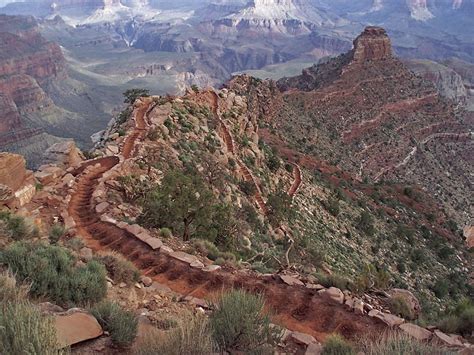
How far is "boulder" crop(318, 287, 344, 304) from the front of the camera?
12289 millimetres

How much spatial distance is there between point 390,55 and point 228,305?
285ft

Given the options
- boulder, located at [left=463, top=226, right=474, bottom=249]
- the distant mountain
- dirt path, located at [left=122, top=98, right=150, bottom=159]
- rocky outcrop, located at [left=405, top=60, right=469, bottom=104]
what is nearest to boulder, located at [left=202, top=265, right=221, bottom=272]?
dirt path, located at [left=122, top=98, right=150, bottom=159]

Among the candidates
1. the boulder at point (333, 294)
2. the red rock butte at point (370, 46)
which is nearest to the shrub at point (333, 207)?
the boulder at point (333, 294)

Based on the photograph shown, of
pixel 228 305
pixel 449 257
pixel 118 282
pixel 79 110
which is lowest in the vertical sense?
pixel 79 110

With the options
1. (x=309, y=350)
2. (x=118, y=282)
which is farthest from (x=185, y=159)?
(x=309, y=350)

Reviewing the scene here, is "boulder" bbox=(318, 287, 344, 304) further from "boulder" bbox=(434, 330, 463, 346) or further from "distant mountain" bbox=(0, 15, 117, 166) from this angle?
"distant mountain" bbox=(0, 15, 117, 166)

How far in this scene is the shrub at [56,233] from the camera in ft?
A: 47.3

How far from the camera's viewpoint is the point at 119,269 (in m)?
12.3

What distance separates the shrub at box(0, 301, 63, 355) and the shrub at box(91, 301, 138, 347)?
175 cm

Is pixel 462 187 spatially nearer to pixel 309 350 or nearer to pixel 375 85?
pixel 375 85

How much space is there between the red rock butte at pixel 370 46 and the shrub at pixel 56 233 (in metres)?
75.8

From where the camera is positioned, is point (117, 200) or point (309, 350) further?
point (117, 200)

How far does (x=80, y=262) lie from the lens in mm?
11945

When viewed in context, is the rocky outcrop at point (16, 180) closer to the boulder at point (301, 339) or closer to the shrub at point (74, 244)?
the shrub at point (74, 244)
